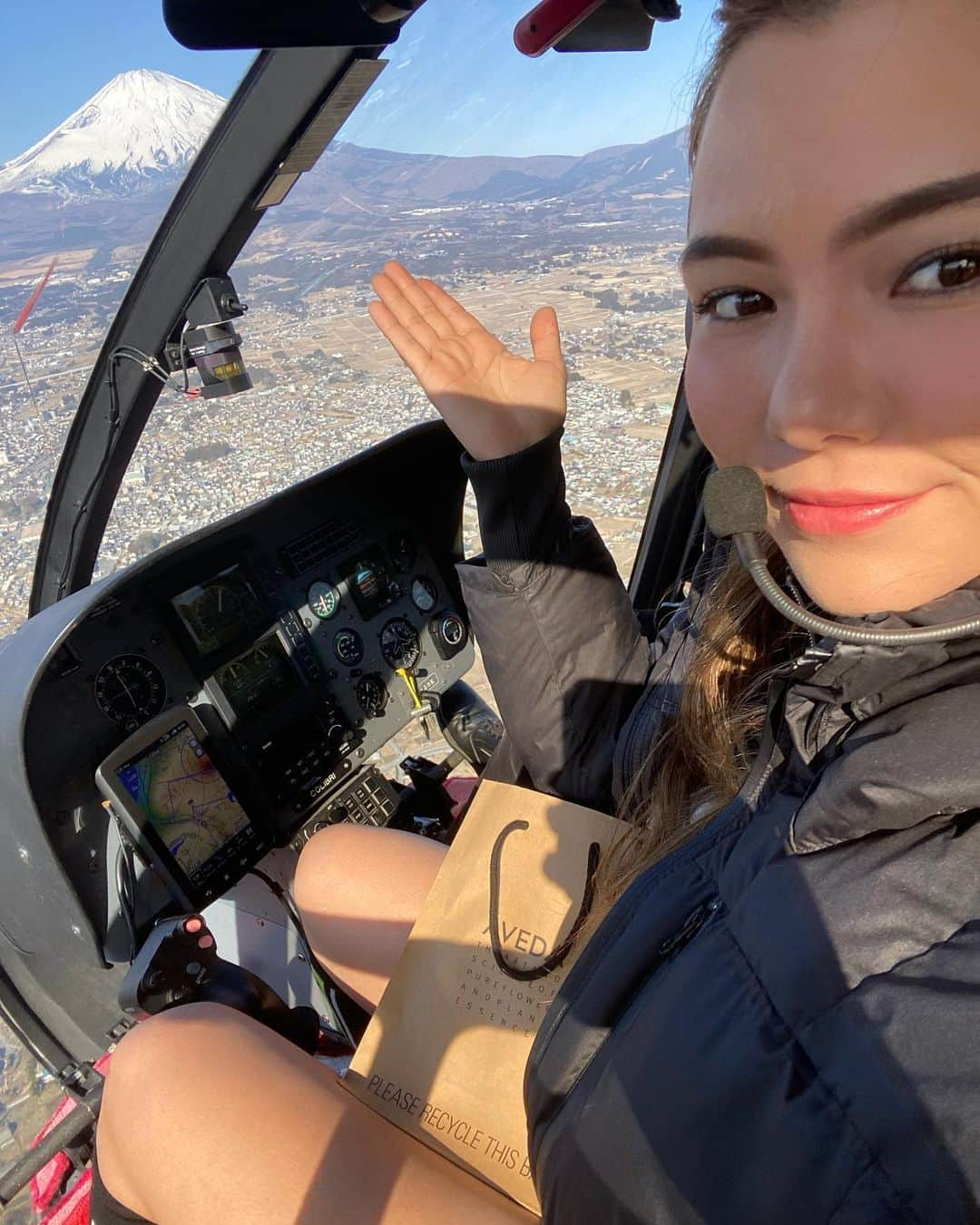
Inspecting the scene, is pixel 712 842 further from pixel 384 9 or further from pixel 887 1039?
pixel 384 9

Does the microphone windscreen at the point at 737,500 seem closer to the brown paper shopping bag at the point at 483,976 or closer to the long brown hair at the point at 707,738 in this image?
the long brown hair at the point at 707,738

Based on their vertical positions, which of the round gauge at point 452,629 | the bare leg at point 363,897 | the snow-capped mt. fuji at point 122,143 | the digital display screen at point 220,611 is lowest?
the bare leg at point 363,897

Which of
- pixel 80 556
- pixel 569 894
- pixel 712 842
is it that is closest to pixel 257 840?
pixel 80 556

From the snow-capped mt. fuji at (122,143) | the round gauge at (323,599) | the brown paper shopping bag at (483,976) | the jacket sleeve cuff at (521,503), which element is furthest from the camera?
the round gauge at (323,599)

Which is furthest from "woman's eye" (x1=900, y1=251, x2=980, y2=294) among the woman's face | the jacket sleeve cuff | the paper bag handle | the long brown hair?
the paper bag handle

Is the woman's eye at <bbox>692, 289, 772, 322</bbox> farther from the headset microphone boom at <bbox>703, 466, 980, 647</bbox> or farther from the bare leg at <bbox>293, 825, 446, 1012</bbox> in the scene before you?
the bare leg at <bbox>293, 825, 446, 1012</bbox>

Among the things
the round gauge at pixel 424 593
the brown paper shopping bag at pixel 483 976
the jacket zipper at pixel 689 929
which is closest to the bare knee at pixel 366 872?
the brown paper shopping bag at pixel 483 976

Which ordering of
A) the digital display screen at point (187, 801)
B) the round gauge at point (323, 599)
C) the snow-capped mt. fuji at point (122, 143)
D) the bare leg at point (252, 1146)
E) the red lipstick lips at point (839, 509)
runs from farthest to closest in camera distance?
1. the round gauge at point (323, 599)
2. the digital display screen at point (187, 801)
3. the snow-capped mt. fuji at point (122, 143)
4. the bare leg at point (252, 1146)
5. the red lipstick lips at point (839, 509)
